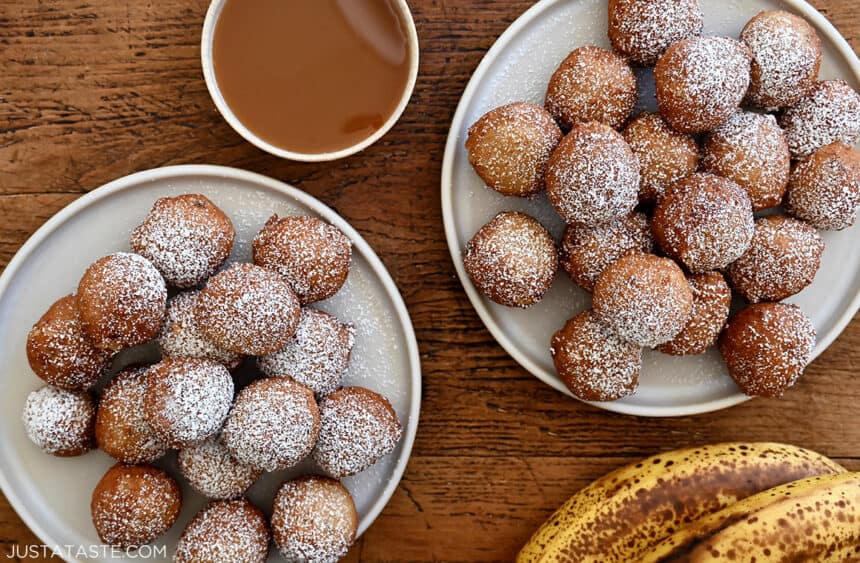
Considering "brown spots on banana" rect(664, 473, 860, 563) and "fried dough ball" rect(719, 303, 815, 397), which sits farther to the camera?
"fried dough ball" rect(719, 303, 815, 397)

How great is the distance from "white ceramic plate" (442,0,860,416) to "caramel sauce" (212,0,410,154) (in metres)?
0.21

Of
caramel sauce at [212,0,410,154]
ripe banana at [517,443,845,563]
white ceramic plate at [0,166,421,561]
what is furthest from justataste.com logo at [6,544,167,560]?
caramel sauce at [212,0,410,154]

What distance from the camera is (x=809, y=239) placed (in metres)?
1.47

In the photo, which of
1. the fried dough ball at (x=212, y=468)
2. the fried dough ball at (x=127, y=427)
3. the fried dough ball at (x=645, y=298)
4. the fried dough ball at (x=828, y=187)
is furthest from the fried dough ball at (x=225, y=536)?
the fried dough ball at (x=828, y=187)

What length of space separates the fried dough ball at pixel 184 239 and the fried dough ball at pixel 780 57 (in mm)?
1099

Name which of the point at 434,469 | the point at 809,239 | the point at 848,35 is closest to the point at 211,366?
the point at 434,469

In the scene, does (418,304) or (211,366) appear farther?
(418,304)

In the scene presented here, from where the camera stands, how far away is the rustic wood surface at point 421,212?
1596 millimetres

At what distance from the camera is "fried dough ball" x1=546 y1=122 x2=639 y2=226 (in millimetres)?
1352

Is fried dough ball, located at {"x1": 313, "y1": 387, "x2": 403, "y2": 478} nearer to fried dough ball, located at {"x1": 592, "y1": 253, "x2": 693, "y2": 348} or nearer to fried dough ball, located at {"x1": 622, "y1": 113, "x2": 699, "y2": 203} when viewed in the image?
fried dough ball, located at {"x1": 592, "y1": 253, "x2": 693, "y2": 348}

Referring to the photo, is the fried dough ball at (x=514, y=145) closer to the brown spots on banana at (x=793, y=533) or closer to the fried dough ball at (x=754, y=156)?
the fried dough ball at (x=754, y=156)

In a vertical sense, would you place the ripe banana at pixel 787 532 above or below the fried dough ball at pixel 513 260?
below

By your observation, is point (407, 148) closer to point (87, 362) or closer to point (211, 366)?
point (211, 366)

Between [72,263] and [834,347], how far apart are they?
169cm
